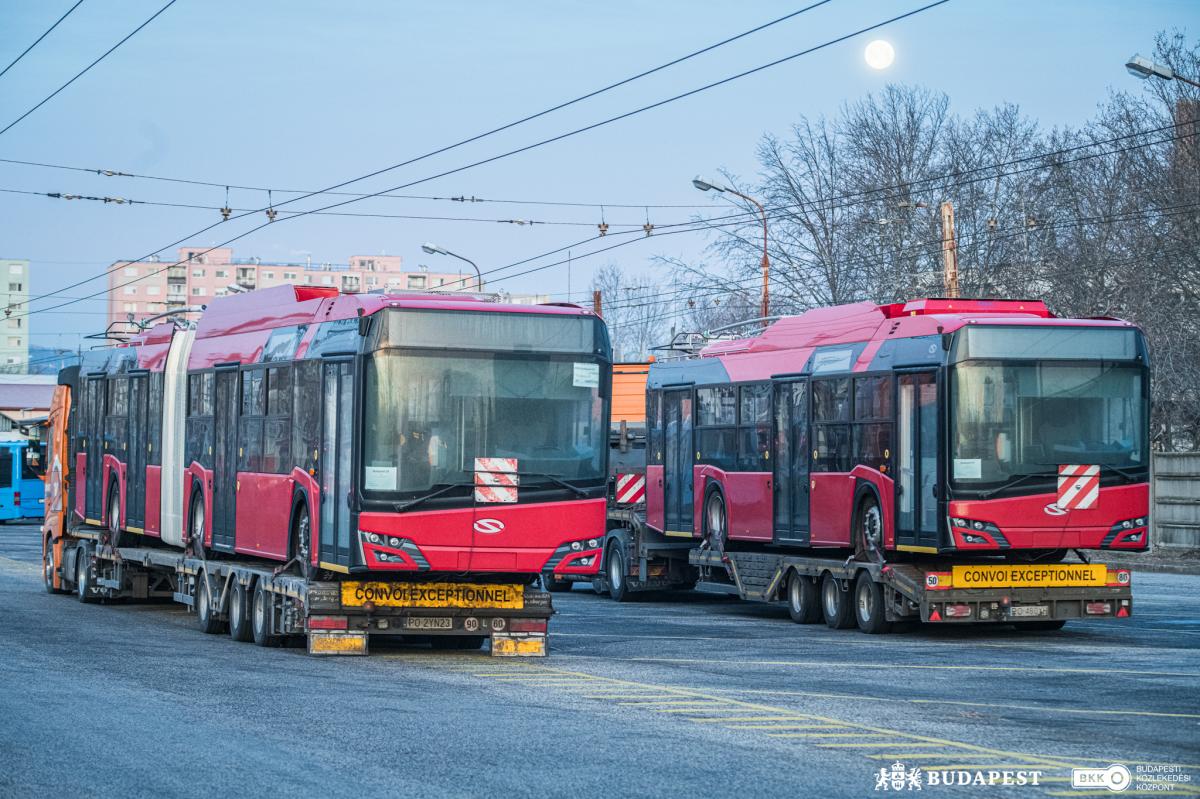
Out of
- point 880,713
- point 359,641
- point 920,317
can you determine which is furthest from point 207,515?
point 880,713

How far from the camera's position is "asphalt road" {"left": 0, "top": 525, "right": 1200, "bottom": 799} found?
33.5ft

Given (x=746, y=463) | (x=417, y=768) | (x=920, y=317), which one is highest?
(x=920, y=317)

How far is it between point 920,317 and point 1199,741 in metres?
10.1

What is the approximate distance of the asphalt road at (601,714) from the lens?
10219 millimetres

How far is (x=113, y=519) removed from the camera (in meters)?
27.8

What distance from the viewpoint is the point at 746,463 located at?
84.9ft

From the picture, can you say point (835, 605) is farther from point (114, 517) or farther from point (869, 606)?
point (114, 517)

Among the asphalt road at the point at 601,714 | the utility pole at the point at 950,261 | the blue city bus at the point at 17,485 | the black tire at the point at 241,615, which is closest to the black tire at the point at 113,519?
the asphalt road at the point at 601,714

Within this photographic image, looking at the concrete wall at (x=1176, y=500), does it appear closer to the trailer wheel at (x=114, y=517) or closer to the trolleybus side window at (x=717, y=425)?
the trolleybus side window at (x=717, y=425)

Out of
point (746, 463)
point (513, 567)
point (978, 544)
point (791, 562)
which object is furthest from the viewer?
point (746, 463)

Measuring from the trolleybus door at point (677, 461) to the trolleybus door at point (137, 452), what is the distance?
793 centimetres

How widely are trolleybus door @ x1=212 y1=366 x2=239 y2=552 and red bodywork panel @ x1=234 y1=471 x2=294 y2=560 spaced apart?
29cm

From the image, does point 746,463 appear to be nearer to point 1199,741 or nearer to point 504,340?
point 504,340

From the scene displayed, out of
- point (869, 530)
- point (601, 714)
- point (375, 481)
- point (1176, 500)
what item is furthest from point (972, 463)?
point (1176, 500)
